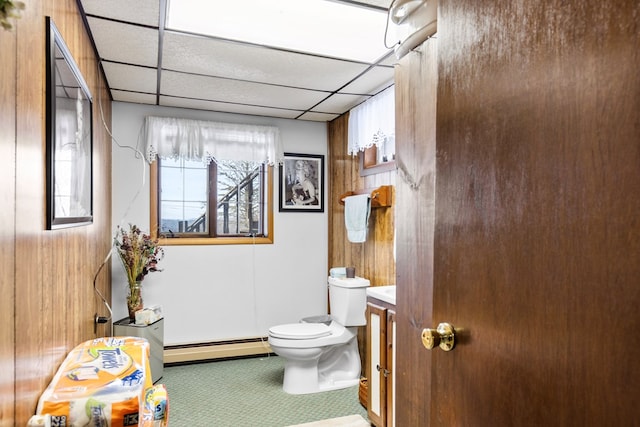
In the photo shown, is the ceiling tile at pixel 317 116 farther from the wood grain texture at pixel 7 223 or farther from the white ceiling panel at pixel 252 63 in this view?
the wood grain texture at pixel 7 223

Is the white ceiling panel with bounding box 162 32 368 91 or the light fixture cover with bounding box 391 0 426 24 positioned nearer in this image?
the light fixture cover with bounding box 391 0 426 24

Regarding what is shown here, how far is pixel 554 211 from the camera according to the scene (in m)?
0.61

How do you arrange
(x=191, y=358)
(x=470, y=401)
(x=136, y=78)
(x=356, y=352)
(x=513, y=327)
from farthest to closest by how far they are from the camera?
(x=191, y=358) → (x=356, y=352) → (x=136, y=78) → (x=470, y=401) → (x=513, y=327)

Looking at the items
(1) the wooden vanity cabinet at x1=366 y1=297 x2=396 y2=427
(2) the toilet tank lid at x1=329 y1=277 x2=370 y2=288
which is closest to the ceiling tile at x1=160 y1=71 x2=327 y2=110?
(2) the toilet tank lid at x1=329 y1=277 x2=370 y2=288

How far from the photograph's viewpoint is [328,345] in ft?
9.41

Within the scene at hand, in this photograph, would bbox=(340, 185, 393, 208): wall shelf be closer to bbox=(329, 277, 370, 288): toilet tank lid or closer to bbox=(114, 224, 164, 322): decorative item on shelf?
bbox=(329, 277, 370, 288): toilet tank lid

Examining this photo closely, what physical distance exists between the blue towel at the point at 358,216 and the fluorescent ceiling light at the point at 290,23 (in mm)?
1103

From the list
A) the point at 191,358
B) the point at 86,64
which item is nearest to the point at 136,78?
the point at 86,64

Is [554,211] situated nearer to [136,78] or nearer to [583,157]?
[583,157]

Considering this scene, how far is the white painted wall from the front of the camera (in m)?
3.34

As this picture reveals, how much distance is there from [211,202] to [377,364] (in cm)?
219

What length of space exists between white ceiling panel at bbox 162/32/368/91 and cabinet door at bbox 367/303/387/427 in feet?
4.95

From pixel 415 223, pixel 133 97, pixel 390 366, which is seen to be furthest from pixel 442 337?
pixel 133 97

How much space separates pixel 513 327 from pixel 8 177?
3.80 feet
